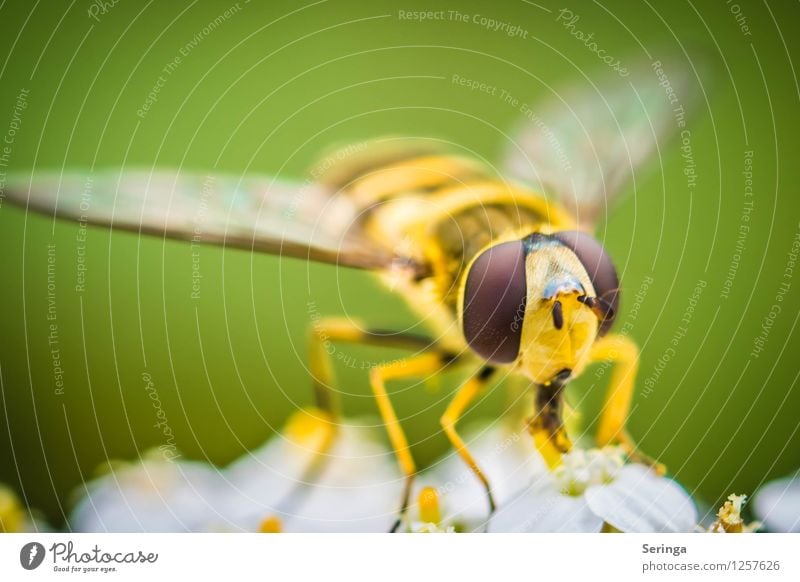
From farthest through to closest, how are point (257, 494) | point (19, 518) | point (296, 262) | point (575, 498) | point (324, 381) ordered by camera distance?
point (296, 262), point (324, 381), point (257, 494), point (19, 518), point (575, 498)

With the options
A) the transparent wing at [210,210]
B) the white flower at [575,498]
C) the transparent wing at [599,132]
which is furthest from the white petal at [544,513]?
the transparent wing at [599,132]

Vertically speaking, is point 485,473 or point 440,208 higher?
point 440,208

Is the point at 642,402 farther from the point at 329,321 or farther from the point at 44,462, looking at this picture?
the point at 44,462

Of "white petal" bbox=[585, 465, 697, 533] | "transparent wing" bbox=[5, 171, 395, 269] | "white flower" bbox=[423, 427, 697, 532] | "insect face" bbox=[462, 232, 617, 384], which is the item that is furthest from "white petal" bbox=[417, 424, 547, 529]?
"transparent wing" bbox=[5, 171, 395, 269]

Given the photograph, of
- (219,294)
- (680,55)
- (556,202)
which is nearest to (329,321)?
(219,294)

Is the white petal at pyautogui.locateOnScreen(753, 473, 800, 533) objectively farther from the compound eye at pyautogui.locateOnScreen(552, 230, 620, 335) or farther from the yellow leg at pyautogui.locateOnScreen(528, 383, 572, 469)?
the compound eye at pyautogui.locateOnScreen(552, 230, 620, 335)

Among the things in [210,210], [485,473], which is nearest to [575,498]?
[485,473]

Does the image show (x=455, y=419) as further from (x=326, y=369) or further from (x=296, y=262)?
(x=296, y=262)
